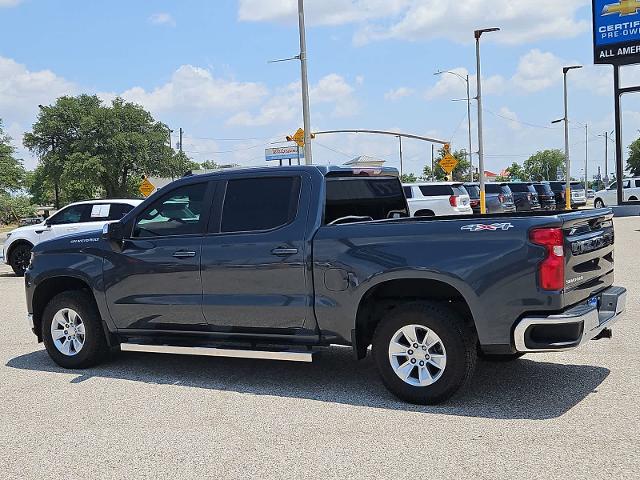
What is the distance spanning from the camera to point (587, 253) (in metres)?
5.93

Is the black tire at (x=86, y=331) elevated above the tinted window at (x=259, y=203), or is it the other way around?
the tinted window at (x=259, y=203)

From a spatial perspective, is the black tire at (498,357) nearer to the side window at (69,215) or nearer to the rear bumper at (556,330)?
the rear bumper at (556,330)

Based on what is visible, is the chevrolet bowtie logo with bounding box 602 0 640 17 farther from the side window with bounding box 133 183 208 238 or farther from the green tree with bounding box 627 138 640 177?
the green tree with bounding box 627 138 640 177

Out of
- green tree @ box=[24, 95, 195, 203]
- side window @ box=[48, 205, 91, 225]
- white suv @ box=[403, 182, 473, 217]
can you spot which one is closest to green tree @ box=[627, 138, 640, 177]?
green tree @ box=[24, 95, 195, 203]

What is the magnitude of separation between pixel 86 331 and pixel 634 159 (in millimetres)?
95446

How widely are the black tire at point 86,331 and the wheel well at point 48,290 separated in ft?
0.40

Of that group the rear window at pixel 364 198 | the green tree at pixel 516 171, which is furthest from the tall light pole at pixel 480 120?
the green tree at pixel 516 171

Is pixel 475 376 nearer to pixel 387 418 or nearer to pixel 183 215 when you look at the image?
pixel 387 418

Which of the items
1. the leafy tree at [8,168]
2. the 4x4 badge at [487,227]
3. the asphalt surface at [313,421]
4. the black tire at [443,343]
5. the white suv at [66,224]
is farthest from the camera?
the leafy tree at [8,168]

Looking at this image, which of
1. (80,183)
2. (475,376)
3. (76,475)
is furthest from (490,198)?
(80,183)

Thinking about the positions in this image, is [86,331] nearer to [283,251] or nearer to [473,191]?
[283,251]

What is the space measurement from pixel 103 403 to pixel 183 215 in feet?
5.98

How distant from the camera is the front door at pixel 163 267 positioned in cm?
694

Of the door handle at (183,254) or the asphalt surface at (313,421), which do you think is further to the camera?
the door handle at (183,254)
